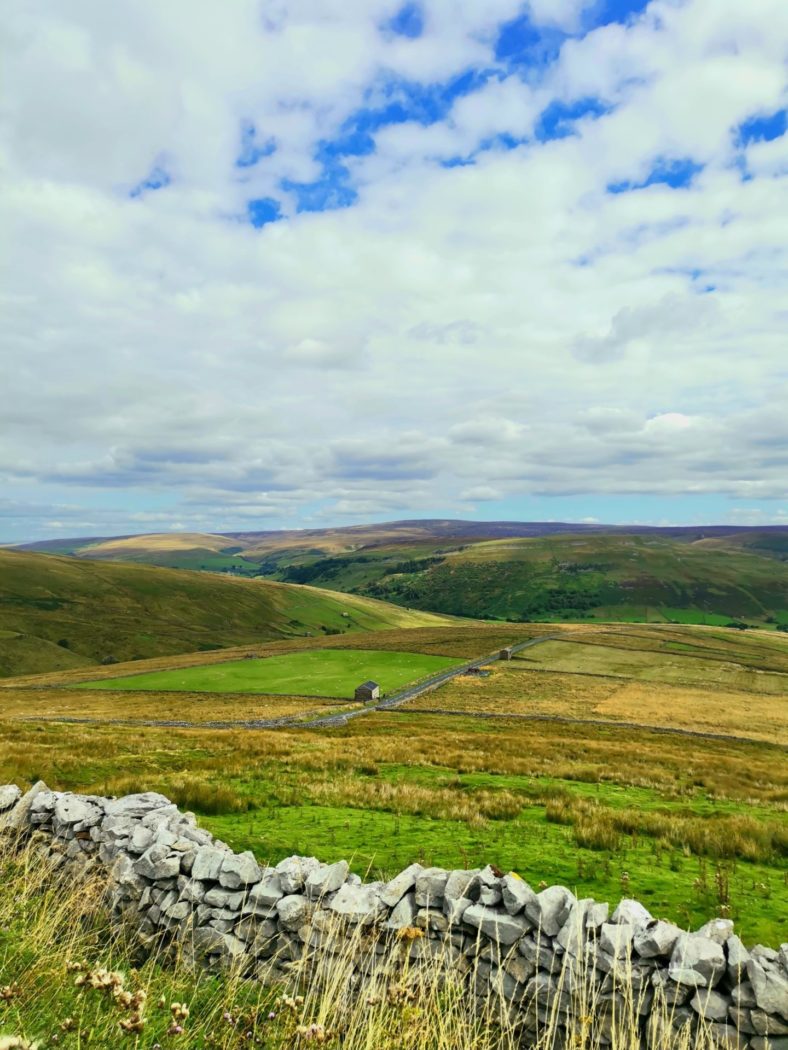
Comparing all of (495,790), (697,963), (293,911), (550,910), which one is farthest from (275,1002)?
(495,790)

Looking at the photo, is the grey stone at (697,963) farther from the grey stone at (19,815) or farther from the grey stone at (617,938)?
the grey stone at (19,815)

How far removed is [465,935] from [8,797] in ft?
31.4

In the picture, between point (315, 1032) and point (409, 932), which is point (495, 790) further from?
point (315, 1032)

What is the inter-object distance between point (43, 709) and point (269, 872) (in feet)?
204

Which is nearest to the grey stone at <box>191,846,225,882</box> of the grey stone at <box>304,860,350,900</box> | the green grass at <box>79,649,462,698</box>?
the grey stone at <box>304,860,350,900</box>

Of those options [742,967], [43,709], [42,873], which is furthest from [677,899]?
[43,709]

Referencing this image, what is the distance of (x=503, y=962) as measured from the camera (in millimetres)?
6754

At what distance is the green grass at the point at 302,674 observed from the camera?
67438 mm

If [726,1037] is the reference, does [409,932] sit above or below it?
above

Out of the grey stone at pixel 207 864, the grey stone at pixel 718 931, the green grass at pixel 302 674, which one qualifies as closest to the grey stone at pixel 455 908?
the grey stone at pixel 718 931

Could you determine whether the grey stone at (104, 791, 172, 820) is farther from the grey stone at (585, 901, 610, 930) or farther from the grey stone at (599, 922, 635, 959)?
the grey stone at (599, 922, 635, 959)

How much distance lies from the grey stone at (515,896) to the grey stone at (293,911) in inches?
101

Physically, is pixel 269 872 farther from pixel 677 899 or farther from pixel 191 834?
pixel 677 899

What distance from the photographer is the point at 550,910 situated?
267 inches
